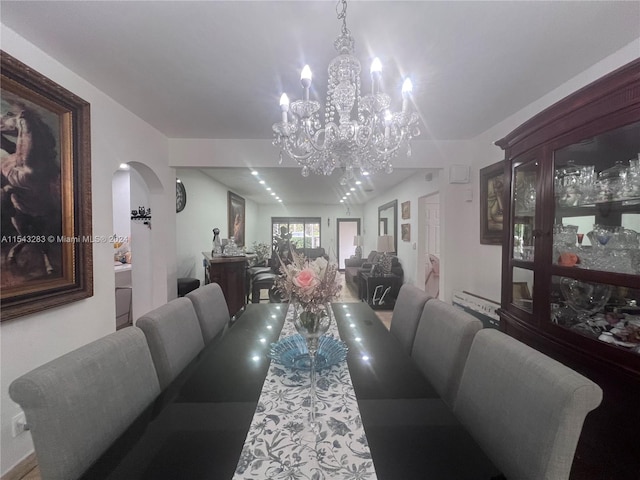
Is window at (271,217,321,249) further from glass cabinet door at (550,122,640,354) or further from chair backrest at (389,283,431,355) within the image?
glass cabinet door at (550,122,640,354)

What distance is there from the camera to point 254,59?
1.66 meters

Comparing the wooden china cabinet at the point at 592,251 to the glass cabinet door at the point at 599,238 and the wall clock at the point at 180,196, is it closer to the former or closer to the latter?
the glass cabinet door at the point at 599,238

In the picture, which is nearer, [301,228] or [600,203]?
[600,203]

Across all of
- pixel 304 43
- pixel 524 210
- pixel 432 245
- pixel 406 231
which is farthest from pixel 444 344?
pixel 406 231

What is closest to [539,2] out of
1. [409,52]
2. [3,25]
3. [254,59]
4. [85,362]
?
[409,52]

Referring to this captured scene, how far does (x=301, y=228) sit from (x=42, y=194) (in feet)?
29.0

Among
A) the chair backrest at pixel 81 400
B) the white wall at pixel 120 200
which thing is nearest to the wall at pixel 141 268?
the white wall at pixel 120 200

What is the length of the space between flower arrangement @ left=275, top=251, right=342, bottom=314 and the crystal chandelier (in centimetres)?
89

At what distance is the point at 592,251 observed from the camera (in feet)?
4.67

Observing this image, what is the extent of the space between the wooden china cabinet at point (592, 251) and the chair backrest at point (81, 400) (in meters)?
2.01

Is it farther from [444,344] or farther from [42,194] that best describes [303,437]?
[42,194]

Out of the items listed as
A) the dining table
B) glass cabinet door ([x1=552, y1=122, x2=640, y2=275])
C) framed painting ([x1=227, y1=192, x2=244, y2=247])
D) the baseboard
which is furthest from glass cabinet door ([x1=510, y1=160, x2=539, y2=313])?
framed painting ([x1=227, y1=192, x2=244, y2=247])

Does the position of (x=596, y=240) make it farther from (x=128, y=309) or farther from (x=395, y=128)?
(x=128, y=309)

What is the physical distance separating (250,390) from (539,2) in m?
2.12
